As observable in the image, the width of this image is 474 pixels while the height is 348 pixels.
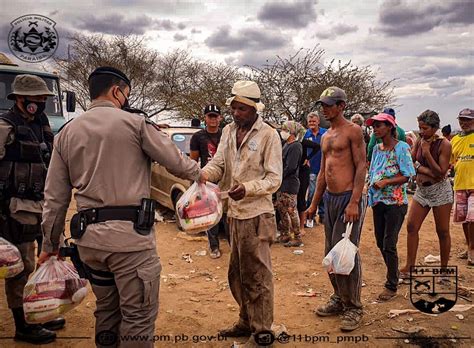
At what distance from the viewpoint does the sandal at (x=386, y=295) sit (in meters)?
4.42

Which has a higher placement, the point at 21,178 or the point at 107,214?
the point at 21,178

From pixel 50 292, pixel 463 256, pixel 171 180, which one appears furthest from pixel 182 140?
pixel 50 292

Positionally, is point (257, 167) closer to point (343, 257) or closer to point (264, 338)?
point (343, 257)

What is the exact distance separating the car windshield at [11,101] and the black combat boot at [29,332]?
6.38 m

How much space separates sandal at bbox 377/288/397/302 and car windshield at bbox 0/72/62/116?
304 inches

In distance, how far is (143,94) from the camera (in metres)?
25.8

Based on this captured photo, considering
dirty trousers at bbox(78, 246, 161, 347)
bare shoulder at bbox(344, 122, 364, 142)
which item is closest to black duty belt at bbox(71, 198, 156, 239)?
dirty trousers at bbox(78, 246, 161, 347)

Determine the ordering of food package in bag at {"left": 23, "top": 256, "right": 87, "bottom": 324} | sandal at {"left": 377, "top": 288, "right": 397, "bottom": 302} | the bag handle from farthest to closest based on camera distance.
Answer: sandal at {"left": 377, "top": 288, "right": 397, "bottom": 302} → the bag handle → food package in bag at {"left": 23, "top": 256, "right": 87, "bottom": 324}

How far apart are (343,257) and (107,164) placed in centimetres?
222

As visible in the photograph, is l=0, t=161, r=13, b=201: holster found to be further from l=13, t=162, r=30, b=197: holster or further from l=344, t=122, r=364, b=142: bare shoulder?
l=344, t=122, r=364, b=142: bare shoulder

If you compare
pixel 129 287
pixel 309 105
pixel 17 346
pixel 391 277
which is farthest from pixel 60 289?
pixel 309 105

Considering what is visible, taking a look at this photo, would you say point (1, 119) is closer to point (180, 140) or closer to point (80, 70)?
point (180, 140)

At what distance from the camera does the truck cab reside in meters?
9.62

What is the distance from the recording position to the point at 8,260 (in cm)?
311
